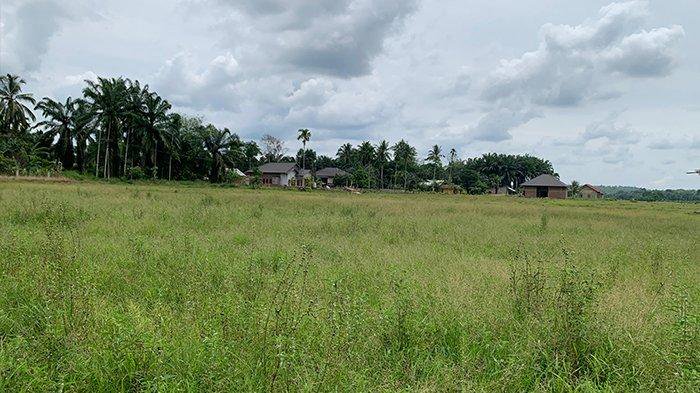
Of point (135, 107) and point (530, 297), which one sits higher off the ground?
point (135, 107)

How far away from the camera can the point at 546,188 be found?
77.6m

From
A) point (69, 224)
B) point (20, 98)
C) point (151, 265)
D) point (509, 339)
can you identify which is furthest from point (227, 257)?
point (20, 98)

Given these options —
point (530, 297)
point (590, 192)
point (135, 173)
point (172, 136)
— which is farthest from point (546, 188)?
point (530, 297)

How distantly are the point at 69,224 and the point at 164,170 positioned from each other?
5360 cm

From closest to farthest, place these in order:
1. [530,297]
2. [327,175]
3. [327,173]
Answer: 1. [530,297]
2. [327,175]
3. [327,173]

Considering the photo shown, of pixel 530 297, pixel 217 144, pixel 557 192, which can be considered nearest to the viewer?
pixel 530 297

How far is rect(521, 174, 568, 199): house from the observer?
3004 inches

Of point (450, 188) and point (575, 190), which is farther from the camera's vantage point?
point (575, 190)

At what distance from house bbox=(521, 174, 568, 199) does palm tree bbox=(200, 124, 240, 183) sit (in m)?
53.2

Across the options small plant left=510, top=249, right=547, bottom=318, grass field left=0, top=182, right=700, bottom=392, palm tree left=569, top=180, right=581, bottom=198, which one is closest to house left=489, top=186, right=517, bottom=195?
palm tree left=569, top=180, right=581, bottom=198

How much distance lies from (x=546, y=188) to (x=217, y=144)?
192 feet

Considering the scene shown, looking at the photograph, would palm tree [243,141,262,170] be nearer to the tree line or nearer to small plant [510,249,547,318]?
the tree line

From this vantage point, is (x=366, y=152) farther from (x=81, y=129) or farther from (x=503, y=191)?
(x=81, y=129)

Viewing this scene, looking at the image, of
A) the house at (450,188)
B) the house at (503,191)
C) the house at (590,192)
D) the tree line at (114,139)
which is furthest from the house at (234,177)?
the house at (590,192)
